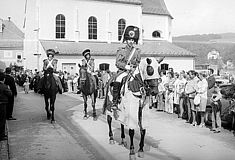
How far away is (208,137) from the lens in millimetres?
10289

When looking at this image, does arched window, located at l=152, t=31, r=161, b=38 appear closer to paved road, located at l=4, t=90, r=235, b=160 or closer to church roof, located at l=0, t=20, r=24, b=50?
paved road, located at l=4, t=90, r=235, b=160

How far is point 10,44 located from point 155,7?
4009 centimetres

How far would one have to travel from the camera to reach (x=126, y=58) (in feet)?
27.3

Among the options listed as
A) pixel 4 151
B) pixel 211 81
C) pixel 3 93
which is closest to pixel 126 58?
pixel 3 93

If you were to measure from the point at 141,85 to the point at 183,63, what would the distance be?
34.8 meters

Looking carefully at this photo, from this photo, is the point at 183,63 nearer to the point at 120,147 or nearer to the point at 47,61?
the point at 47,61

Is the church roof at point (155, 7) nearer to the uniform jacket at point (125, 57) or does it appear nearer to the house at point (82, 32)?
the house at point (82, 32)

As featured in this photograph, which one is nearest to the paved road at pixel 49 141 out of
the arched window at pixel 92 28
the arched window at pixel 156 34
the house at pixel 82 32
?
the house at pixel 82 32

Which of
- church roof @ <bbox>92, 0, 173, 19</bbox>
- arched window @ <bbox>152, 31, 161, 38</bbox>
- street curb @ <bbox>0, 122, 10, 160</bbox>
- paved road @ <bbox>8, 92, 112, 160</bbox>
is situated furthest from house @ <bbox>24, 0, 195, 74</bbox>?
street curb @ <bbox>0, 122, 10, 160</bbox>

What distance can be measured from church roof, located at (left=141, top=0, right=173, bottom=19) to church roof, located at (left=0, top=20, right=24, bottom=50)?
124 feet

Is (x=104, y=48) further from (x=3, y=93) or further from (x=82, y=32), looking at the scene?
(x=3, y=93)

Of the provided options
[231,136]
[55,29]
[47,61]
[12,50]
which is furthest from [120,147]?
[12,50]

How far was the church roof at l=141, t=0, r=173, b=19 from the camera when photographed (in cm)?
4725

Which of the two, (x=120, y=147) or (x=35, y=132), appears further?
(x=35, y=132)
